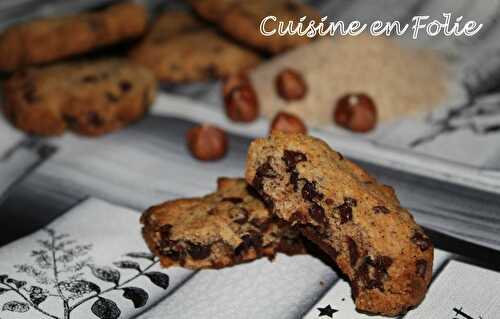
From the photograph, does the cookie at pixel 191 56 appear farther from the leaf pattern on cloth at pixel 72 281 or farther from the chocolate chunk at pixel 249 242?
the chocolate chunk at pixel 249 242

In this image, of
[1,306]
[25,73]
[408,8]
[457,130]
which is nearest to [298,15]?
[408,8]

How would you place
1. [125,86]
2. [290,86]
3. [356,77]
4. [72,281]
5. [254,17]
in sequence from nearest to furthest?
[72,281], [125,86], [290,86], [356,77], [254,17]

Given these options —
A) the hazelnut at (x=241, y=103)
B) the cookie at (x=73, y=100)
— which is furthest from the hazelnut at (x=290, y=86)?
the cookie at (x=73, y=100)

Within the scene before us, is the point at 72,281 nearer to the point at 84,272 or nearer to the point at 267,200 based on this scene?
the point at 84,272

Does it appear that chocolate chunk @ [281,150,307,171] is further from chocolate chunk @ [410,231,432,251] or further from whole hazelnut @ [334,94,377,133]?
whole hazelnut @ [334,94,377,133]

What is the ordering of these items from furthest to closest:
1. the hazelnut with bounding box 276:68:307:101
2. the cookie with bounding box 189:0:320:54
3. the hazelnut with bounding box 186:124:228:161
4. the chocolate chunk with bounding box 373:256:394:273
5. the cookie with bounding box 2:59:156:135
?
the cookie with bounding box 189:0:320:54, the hazelnut with bounding box 276:68:307:101, the cookie with bounding box 2:59:156:135, the hazelnut with bounding box 186:124:228:161, the chocolate chunk with bounding box 373:256:394:273

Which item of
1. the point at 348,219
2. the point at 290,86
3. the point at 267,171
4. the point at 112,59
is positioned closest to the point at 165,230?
the point at 267,171

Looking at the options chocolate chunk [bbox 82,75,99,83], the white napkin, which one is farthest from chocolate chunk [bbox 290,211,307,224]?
chocolate chunk [bbox 82,75,99,83]
